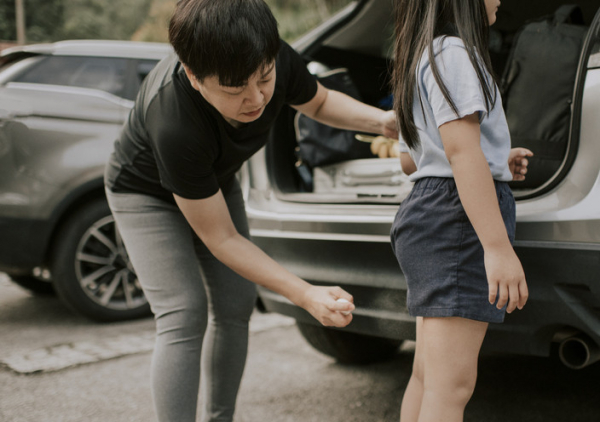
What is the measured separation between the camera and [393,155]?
2.96 meters

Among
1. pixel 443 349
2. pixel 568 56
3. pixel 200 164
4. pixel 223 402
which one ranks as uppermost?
pixel 568 56

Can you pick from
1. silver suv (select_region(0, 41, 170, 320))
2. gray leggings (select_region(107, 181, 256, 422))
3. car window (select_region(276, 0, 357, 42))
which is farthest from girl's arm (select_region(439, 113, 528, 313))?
car window (select_region(276, 0, 357, 42))

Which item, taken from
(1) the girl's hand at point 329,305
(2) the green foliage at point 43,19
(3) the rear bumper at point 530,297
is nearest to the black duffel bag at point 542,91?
(3) the rear bumper at point 530,297

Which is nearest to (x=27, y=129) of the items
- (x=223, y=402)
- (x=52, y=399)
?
(x=52, y=399)

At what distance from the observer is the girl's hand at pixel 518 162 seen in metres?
1.83

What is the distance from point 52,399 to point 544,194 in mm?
2040

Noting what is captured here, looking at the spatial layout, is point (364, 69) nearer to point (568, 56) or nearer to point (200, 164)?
point (568, 56)

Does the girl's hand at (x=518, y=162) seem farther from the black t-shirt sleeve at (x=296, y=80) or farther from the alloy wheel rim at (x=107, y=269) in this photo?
the alloy wheel rim at (x=107, y=269)

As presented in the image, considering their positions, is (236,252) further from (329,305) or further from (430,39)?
(430,39)

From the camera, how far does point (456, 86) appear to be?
1.49m

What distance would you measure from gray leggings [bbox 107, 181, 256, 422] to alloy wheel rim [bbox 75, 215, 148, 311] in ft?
5.71

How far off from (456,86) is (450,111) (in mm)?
59

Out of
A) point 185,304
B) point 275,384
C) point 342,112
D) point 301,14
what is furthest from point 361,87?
point 301,14

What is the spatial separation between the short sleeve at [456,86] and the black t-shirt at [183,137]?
22.8 inches
